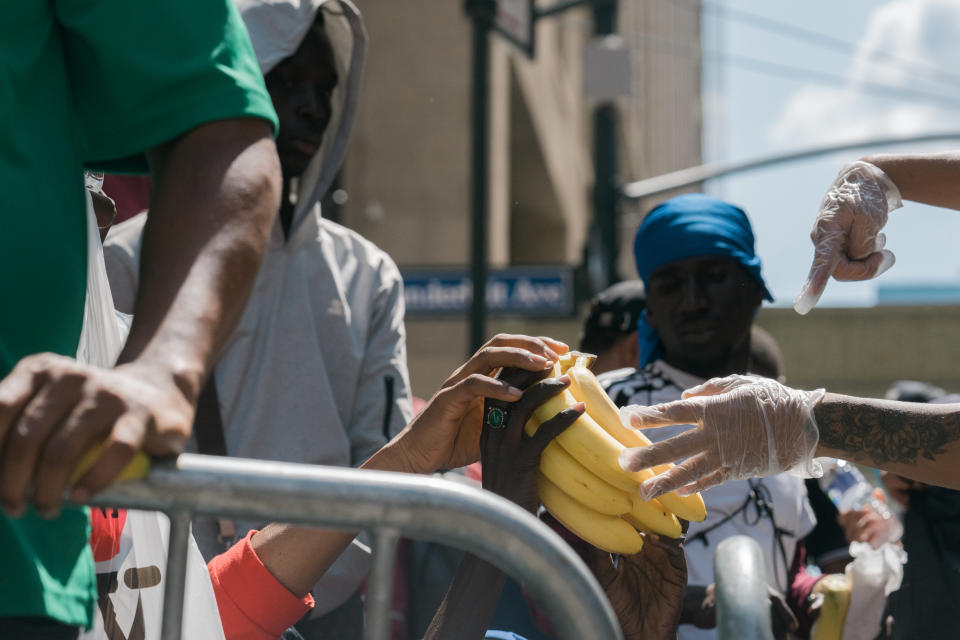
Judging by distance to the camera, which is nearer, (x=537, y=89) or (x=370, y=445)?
(x=370, y=445)

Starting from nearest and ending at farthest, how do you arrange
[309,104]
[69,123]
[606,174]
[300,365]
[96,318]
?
[69,123], [96,318], [300,365], [309,104], [606,174]

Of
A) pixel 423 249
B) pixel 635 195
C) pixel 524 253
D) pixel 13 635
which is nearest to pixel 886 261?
pixel 13 635

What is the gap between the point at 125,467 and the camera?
117cm

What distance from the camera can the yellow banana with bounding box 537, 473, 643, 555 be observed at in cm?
216

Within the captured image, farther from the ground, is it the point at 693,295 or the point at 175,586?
the point at 175,586

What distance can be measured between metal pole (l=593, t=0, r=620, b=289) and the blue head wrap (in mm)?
8614

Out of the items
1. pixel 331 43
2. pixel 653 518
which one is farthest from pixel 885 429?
pixel 331 43

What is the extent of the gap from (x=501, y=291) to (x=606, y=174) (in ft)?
6.18

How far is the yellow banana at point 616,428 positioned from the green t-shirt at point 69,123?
102 centimetres

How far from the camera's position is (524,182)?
2202 centimetres

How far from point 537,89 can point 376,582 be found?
62.9 ft

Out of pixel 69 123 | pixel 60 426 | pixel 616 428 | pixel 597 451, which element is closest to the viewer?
pixel 60 426

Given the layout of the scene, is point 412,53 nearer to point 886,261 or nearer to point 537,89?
point 537,89

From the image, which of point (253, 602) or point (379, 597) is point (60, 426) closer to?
point (379, 597)
